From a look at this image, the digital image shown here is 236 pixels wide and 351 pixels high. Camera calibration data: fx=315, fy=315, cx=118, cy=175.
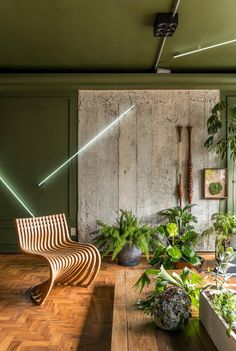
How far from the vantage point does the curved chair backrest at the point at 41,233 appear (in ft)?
9.86

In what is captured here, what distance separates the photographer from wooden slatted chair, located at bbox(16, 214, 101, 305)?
8.71 feet

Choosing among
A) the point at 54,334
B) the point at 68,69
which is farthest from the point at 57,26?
the point at 54,334

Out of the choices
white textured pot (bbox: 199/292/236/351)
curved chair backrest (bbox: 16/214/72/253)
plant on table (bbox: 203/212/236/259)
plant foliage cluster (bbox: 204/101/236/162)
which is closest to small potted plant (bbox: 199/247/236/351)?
white textured pot (bbox: 199/292/236/351)

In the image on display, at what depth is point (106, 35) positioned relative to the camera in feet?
10.5

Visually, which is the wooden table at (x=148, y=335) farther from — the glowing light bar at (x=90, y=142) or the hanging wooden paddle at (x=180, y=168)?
the glowing light bar at (x=90, y=142)

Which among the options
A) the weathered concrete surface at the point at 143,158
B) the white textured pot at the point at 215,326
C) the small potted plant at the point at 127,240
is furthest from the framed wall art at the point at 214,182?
the white textured pot at the point at 215,326

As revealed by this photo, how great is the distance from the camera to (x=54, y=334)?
6.86ft

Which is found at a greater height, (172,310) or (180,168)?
(180,168)

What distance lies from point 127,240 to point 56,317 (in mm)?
1481

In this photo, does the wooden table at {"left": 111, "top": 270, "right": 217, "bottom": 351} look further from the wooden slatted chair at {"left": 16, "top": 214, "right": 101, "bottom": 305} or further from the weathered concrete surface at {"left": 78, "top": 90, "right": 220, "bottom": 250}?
the weathered concrete surface at {"left": 78, "top": 90, "right": 220, "bottom": 250}

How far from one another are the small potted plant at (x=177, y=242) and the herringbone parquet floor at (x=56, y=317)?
585mm

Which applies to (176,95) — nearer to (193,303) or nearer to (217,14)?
(217,14)

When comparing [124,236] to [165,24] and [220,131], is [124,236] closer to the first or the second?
[220,131]

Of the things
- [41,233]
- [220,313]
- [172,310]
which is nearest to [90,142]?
[41,233]
